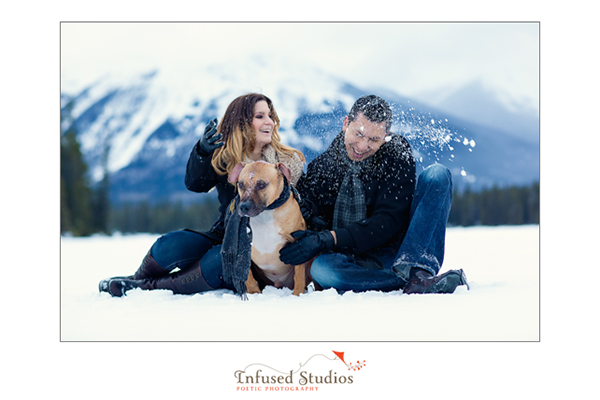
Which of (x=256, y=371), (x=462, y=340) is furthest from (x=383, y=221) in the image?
(x=256, y=371)

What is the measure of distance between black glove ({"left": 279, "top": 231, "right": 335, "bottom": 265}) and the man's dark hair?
0.73 metres

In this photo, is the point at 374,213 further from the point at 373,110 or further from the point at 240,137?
the point at 240,137

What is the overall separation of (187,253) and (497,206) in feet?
10.5

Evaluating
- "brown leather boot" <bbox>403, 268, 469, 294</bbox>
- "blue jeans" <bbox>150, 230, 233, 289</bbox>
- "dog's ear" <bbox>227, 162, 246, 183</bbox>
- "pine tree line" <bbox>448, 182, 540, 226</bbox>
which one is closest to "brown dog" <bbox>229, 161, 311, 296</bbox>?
"dog's ear" <bbox>227, 162, 246, 183</bbox>

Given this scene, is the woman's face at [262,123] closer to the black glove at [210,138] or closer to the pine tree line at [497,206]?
the black glove at [210,138]

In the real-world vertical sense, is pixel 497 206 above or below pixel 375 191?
below

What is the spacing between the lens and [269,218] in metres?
2.48

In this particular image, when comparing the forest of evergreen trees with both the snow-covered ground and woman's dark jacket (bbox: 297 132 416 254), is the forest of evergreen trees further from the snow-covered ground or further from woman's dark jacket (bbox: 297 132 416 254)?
the snow-covered ground

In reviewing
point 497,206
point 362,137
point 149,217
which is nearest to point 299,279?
point 362,137

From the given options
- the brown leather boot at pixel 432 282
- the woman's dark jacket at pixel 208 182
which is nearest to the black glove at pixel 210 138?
the woman's dark jacket at pixel 208 182

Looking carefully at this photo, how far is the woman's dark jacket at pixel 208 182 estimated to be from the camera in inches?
101

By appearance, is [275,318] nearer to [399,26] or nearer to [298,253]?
[298,253]

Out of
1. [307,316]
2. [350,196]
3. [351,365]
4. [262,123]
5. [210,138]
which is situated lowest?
[351,365]

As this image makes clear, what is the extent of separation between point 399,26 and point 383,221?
4.36 feet
